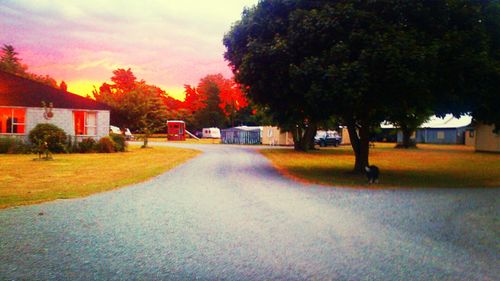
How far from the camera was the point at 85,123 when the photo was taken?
103 feet

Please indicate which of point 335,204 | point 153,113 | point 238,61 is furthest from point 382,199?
point 153,113

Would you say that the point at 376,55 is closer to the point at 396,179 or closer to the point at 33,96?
the point at 396,179

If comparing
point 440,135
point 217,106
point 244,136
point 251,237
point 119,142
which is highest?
point 217,106

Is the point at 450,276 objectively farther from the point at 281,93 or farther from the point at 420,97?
the point at 281,93

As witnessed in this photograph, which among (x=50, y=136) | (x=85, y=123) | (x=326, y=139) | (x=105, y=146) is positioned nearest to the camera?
(x=50, y=136)

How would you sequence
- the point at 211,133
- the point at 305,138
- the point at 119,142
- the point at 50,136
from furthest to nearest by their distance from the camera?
1. the point at 211,133
2. the point at 305,138
3. the point at 119,142
4. the point at 50,136

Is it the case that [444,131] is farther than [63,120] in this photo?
Yes

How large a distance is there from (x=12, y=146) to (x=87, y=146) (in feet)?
15.6

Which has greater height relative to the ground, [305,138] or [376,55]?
[376,55]

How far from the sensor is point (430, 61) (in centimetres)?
1308

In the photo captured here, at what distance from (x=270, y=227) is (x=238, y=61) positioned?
459 inches

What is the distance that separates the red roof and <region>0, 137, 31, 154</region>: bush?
10.3 ft

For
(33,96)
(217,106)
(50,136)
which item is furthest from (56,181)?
(217,106)

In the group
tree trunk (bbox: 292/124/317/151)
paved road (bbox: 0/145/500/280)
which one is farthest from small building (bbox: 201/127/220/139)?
paved road (bbox: 0/145/500/280)
